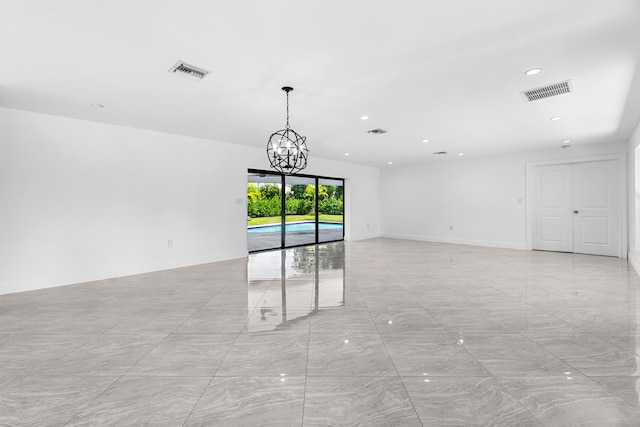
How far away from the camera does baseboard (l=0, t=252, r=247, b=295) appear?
424cm

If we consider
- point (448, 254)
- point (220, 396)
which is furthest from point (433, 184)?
point (220, 396)

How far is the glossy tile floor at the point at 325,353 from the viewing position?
1.71 m

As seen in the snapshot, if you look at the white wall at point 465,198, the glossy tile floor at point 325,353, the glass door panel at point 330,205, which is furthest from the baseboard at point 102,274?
the white wall at point 465,198

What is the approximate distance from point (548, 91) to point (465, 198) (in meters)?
5.38

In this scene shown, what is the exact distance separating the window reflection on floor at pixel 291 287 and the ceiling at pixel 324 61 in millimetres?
2463

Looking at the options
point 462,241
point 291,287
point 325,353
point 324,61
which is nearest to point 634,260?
point 462,241

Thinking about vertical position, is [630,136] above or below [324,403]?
above

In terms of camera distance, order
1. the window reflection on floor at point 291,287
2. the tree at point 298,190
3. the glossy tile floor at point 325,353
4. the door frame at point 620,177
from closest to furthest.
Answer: the glossy tile floor at point 325,353 < the window reflection on floor at point 291,287 < the door frame at point 620,177 < the tree at point 298,190

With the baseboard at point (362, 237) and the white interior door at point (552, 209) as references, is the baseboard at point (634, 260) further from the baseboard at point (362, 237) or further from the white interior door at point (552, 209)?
the baseboard at point (362, 237)

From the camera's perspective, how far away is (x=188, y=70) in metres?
3.07

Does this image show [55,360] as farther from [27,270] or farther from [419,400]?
[27,270]

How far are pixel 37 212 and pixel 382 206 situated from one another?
871 cm

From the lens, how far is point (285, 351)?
242 centimetres

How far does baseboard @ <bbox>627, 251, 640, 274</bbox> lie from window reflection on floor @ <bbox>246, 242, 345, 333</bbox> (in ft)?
16.0
